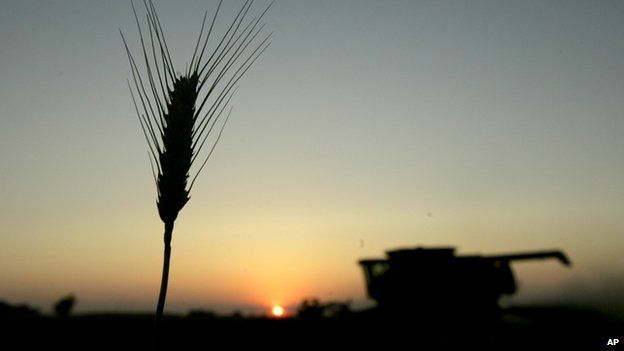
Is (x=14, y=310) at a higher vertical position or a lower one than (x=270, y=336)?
higher

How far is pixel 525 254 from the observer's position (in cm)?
848

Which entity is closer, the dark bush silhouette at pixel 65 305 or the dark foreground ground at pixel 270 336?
the dark foreground ground at pixel 270 336

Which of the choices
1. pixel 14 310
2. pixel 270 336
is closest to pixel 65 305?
pixel 14 310

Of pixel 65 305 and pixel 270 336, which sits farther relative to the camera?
pixel 65 305

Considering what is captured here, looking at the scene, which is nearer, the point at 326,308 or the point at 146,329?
the point at 146,329

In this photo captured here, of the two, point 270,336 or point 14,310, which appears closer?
point 270,336

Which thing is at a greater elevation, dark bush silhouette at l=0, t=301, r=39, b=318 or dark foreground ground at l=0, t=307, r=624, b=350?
dark bush silhouette at l=0, t=301, r=39, b=318

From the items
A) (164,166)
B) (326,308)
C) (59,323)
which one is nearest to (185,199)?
(164,166)

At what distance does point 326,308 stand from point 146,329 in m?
4.87

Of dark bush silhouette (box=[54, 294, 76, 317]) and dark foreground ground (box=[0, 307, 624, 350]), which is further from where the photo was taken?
dark bush silhouette (box=[54, 294, 76, 317])

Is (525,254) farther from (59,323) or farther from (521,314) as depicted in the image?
(59,323)

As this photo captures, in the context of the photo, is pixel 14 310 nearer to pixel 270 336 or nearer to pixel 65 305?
pixel 65 305

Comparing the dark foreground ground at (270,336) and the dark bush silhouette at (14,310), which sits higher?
the dark bush silhouette at (14,310)

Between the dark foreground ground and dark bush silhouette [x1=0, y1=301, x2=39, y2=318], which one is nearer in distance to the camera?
the dark foreground ground
